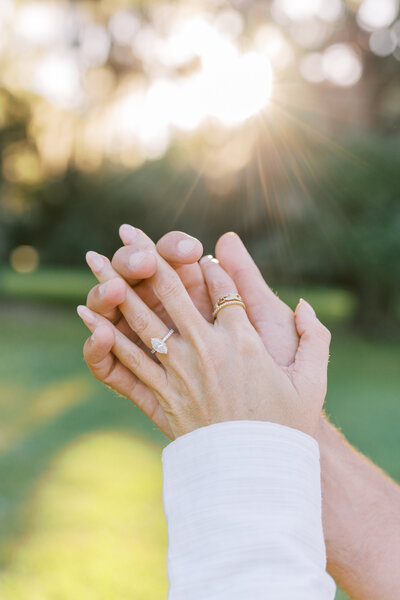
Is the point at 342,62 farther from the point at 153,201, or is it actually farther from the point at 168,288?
the point at 168,288

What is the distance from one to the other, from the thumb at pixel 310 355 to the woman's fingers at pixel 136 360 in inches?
16.2

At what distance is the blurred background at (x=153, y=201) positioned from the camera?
433cm

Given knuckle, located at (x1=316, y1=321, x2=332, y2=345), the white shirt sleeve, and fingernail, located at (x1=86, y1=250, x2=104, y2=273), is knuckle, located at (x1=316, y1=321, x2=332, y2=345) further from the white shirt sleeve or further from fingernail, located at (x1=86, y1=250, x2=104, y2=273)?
fingernail, located at (x1=86, y1=250, x2=104, y2=273)

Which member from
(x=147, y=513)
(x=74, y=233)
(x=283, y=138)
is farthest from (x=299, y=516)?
(x=74, y=233)

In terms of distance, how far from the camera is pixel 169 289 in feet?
5.45

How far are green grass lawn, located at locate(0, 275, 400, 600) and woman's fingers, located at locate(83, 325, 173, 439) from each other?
195cm

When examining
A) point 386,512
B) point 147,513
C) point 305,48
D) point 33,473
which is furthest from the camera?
point 305,48

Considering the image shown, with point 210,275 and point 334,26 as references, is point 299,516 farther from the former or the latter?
point 334,26

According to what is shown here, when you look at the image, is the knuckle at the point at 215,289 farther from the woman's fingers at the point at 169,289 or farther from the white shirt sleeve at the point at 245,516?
the white shirt sleeve at the point at 245,516

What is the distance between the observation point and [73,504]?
14.4 ft

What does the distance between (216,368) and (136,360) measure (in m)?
0.28

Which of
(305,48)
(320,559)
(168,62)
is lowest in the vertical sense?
(320,559)

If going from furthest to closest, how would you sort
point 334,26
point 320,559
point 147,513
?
point 334,26 < point 147,513 < point 320,559

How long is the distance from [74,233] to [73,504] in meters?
15.2
